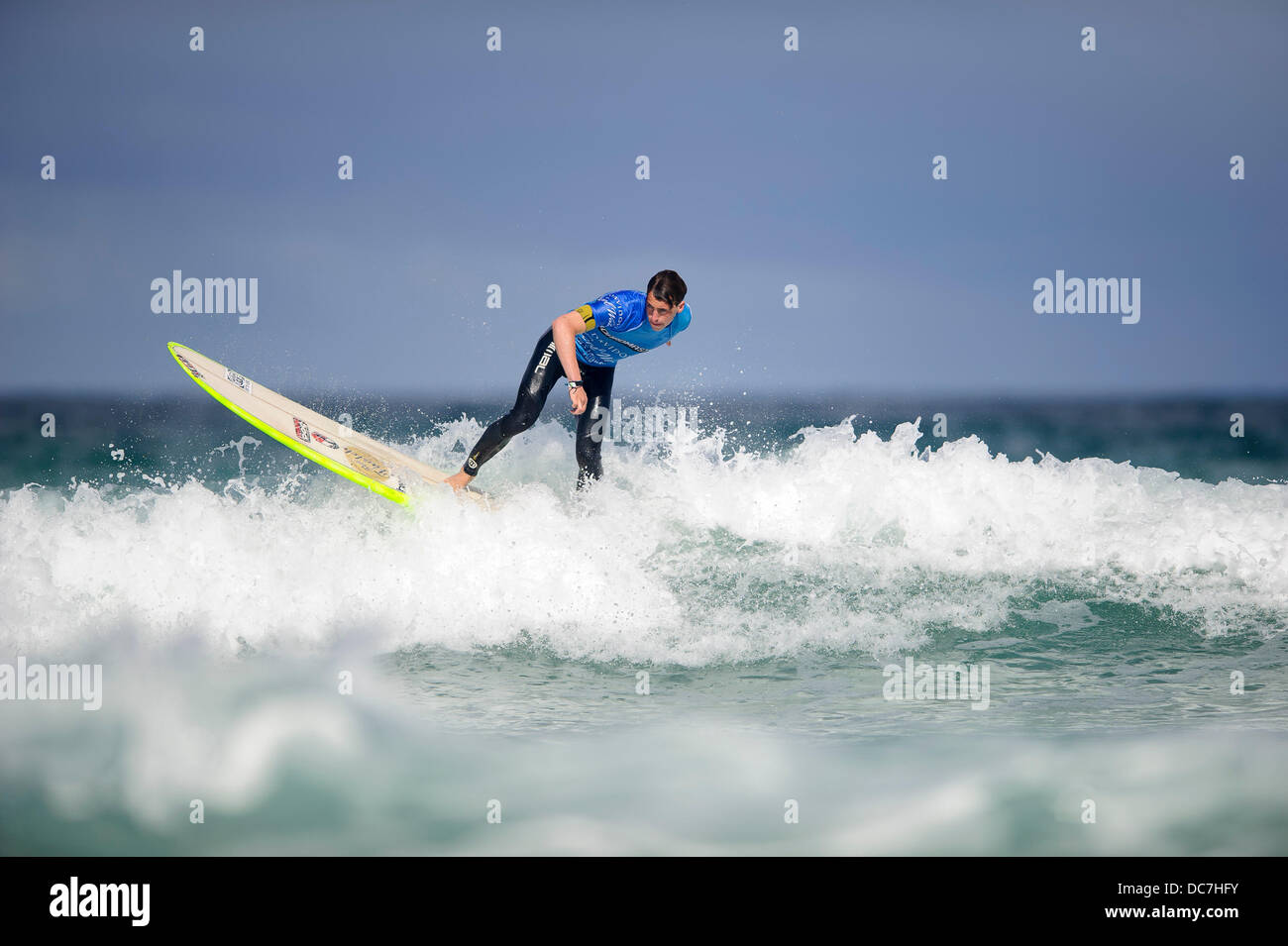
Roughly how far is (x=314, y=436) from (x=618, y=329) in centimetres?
261

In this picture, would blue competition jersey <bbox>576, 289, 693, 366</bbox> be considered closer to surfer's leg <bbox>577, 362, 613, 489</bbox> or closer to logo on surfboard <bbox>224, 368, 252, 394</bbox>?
surfer's leg <bbox>577, 362, 613, 489</bbox>

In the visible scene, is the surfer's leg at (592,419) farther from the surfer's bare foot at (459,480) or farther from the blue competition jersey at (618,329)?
the surfer's bare foot at (459,480)

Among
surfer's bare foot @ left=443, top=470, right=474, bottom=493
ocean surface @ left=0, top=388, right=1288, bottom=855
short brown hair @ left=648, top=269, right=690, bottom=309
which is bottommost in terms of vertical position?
ocean surface @ left=0, top=388, right=1288, bottom=855

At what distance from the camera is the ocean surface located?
3504mm

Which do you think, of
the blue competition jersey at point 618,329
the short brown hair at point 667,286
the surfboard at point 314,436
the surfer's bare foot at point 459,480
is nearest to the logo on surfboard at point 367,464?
the surfboard at point 314,436

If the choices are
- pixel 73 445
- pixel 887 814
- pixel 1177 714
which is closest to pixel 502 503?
pixel 887 814

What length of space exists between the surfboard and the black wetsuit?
40 centimetres

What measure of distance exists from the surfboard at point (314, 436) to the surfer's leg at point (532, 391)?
488 millimetres

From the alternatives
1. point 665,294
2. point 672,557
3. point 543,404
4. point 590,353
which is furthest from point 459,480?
point 665,294

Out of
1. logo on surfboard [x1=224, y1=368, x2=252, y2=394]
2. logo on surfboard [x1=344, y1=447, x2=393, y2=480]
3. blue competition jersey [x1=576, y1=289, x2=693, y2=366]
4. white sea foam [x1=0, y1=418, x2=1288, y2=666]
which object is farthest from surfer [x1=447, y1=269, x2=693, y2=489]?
logo on surfboard [x1=224, y1=368, x2=252, y2=394]

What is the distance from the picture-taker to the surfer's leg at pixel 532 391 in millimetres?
5688

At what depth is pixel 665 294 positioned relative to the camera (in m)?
5.08

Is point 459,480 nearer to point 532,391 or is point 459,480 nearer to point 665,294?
point 532,391

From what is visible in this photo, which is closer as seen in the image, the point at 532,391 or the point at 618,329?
the point at 618,329
